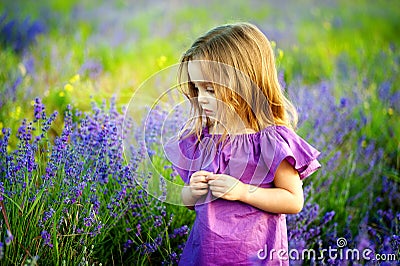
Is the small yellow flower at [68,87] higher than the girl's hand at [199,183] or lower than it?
higher

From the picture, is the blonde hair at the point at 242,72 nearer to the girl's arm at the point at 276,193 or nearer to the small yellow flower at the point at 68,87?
the girl's arm at the point at 276,193

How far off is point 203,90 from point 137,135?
882mm

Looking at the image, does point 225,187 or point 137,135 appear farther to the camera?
point 137,135

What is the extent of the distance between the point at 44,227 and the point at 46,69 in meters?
2.61

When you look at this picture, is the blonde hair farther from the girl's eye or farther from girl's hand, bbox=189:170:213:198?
girl's hand, bbox=189:170:213:198

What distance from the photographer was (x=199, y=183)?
1668 mm

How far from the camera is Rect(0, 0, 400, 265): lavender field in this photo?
1.91 m

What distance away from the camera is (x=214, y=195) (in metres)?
1.68

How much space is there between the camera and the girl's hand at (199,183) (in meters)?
1.67

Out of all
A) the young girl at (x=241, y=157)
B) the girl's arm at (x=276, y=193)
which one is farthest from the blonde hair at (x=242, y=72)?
the girl's arm at (x=276, y=193)

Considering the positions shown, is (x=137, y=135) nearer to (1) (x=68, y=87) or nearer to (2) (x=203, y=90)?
(2) (x=203, y=90)

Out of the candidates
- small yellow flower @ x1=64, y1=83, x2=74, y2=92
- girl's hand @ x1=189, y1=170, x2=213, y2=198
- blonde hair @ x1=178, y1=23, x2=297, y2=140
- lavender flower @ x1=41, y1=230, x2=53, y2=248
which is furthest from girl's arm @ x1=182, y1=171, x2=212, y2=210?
small yellow flower @ x1=64, y1=83, x2=74, y2=92

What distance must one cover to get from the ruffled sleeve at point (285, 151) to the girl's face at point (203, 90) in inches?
7.6

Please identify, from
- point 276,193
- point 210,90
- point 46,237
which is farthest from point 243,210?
point 46,237
